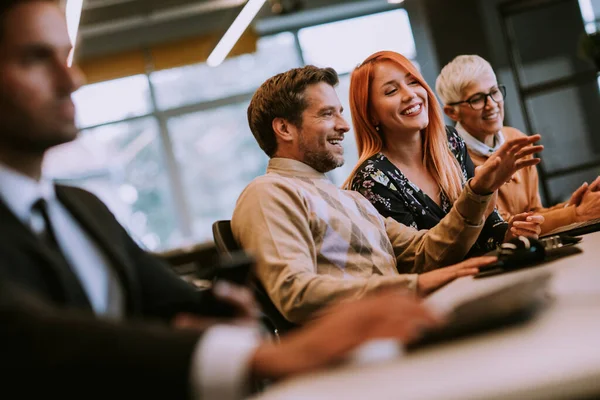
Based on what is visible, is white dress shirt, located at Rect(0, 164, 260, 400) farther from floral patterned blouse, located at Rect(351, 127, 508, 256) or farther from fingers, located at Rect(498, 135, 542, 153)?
floral patterned blouse, located at Rect(351, 127, 508, 256)

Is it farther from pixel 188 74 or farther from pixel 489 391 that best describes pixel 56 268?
pixel 188 74

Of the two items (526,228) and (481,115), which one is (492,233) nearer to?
(526,228)

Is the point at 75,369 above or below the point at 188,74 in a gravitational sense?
below

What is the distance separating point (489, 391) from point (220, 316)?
1.92ft

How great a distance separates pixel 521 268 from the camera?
1812 mm

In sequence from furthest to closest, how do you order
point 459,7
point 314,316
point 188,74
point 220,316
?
point 188,74, point 459,7, point 314,316, point 220,316

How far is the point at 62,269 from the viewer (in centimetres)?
108

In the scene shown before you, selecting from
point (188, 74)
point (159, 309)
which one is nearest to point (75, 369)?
point (159, 309)

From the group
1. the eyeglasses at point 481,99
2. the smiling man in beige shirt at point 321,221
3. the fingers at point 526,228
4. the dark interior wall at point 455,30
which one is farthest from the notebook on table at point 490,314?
the dark interior wall at point 455,30

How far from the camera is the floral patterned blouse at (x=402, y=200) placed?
282 cm

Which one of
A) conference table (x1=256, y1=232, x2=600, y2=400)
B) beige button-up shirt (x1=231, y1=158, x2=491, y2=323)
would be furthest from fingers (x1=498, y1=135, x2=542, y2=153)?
conference table (x1=256, y1=232, x2=600, y2=400)

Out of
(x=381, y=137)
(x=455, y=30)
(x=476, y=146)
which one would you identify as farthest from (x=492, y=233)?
(x=455, y=30)

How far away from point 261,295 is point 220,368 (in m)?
1.31

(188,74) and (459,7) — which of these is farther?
(188,74)
